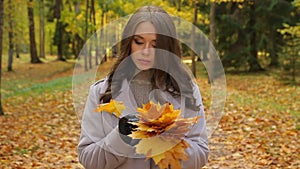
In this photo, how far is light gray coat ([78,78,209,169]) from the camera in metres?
2.12

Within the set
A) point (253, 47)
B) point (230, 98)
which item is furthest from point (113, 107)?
point (253, 47)

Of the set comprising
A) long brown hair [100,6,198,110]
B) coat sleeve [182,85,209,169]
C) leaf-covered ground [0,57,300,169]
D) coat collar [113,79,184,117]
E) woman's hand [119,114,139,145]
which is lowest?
leaf-covered ground [0,57,300,169]

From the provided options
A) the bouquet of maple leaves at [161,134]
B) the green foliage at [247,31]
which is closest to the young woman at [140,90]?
the bouquet of maple leaves at [161,134]

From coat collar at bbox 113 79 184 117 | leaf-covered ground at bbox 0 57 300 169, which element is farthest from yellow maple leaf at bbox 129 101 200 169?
leaf-covered ground at bbox 0 57 300 169

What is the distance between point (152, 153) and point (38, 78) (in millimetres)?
24890

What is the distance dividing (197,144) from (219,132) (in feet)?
21.9

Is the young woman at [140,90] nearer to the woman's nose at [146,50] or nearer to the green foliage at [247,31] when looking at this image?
the woman's nose at [146,50]

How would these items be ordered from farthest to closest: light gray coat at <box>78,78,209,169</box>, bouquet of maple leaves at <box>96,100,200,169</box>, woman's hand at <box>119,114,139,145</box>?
light gray coat at <box>78,78,209,169</box> < woman's hand at <box>119,114,139,145</box> < bouquet of maple leaves at <box>96,100,200,169</box>

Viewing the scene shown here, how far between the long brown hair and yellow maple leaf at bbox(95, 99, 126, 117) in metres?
0.20

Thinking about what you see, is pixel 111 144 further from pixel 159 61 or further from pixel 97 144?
pixel 159 61

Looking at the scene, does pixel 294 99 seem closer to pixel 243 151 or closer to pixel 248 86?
pixel 248 86

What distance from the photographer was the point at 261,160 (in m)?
6.61

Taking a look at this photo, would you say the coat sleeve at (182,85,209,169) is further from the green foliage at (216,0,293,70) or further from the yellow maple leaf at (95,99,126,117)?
→ the green foliage at (216,0,293,70)

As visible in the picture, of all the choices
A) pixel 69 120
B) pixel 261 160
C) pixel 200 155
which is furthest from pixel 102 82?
pixel 69 120
